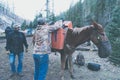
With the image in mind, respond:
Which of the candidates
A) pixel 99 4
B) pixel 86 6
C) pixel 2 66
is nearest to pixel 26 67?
pixel 2 66

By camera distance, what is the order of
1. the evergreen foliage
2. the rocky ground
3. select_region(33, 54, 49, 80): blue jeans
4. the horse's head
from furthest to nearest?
the evergreen foliage, the rocky ground, the horse's head, select_region(33, 54, 49, 80): blue jeans

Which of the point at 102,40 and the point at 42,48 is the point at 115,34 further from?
A: the point at 42,48

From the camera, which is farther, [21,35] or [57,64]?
[57,64]

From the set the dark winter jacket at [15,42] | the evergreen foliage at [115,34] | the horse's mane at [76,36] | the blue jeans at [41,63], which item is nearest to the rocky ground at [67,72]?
the evergreen foliage at [115,34]

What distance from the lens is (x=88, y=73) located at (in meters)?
10.8

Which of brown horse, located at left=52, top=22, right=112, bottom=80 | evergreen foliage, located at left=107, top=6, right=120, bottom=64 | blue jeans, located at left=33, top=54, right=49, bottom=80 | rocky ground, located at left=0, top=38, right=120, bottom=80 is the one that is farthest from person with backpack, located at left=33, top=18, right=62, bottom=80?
evergreen foliage, located at left=107, top=6, right=120, bottom=64

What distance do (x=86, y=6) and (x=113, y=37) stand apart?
4869 cm

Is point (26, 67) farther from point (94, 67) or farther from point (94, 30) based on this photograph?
point (94, 30)

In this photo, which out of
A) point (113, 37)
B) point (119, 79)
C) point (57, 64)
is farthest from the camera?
point (113, 37)

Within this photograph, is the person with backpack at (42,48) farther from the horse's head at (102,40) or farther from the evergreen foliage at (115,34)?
the evergreen foliage at (115,34)

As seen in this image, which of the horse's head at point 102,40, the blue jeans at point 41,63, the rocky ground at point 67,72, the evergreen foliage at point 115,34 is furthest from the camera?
the evergreen foliage at point 115,34

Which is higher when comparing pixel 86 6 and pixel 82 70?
pixel 86 6

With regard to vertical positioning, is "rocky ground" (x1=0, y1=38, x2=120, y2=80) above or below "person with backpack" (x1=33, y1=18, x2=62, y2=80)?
below

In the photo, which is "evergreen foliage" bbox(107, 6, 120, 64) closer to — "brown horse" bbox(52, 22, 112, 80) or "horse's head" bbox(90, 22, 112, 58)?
"brown horse" bbox(52, 22, 112, 80)
